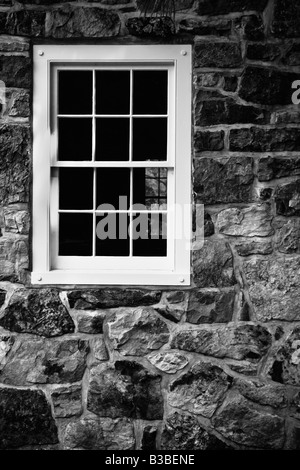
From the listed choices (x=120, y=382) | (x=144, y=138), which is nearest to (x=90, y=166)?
(x=144, y=138)

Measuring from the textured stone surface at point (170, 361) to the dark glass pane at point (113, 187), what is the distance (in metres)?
1.06

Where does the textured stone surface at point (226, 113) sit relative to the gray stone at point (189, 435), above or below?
above

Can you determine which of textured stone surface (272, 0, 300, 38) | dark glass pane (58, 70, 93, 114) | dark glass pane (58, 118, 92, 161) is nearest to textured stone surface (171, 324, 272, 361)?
dark glass pane (58, 118, 92, 161)

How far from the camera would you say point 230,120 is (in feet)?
15.0

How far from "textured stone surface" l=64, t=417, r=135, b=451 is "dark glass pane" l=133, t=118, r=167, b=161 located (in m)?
1.81

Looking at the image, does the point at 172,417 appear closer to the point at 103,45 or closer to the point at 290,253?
the point at 290,253

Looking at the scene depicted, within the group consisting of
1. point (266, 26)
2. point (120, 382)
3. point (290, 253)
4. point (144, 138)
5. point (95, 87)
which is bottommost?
point (120, 382)

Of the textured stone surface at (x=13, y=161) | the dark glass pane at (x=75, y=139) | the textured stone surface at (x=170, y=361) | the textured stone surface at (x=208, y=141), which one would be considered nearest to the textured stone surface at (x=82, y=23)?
the dark glass pane at (x=75, y=139)

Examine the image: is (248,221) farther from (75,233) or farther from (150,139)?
(75,233)

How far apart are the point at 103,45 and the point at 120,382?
2.27 metres

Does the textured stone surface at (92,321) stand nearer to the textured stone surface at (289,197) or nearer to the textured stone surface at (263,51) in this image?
the textured stone surface at (289,197)

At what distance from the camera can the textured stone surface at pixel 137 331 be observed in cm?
455
